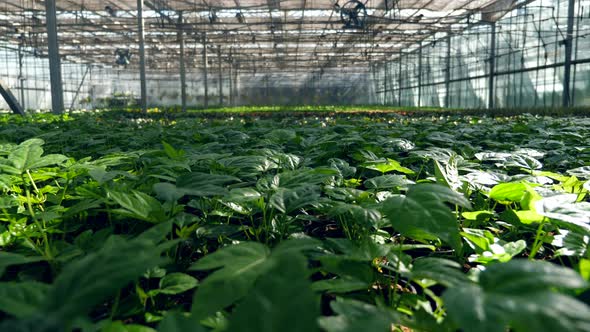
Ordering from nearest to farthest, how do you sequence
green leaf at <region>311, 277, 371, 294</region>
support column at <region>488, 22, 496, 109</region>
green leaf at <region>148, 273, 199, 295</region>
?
green leaf at <region>311, 277, 371, 294</region> < green leaf at <region>148, 273, 199, 295</region> < support column at <region>488, 22, 496, 109</region>

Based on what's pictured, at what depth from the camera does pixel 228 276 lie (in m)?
0.72

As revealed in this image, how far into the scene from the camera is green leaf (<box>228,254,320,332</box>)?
502 millimetres

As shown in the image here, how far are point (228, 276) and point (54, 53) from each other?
10337mm

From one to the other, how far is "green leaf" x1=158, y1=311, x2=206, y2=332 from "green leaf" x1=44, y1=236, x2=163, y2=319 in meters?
0.08

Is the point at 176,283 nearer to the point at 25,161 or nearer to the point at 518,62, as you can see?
the point at 25,161

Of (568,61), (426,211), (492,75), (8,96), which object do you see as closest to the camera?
(426,211)

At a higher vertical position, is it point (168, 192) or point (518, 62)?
point (518, 62)

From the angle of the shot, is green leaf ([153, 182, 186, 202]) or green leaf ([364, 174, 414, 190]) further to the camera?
green leaf ([364, 174, 414, 190])

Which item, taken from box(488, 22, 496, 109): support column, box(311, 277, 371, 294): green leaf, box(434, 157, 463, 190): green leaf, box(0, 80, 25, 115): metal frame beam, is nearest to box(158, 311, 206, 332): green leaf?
box(311, 277, 371, 294): green leaf

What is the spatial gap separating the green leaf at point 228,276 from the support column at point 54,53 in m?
10.1

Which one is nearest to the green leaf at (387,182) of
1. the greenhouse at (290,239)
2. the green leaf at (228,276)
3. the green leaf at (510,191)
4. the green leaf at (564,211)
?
the greenhouse at (290,239)

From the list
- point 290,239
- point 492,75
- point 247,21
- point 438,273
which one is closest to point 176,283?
point 290,239

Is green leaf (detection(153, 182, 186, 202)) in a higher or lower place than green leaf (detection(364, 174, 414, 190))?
higher

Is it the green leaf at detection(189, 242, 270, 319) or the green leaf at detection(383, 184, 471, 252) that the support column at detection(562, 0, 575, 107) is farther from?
the green leaf at detection(189, 242, 270, 319)
